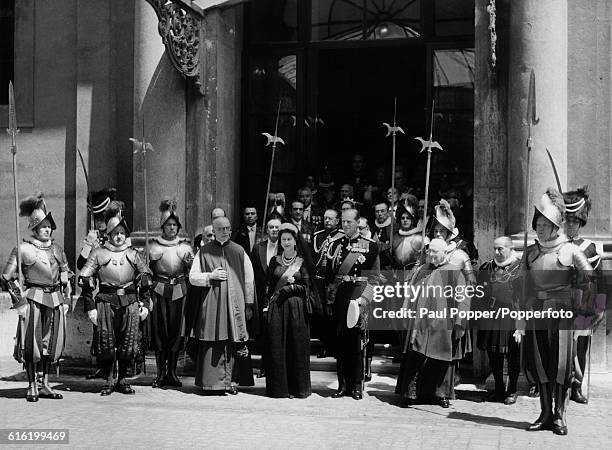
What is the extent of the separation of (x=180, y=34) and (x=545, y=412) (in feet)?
19.8

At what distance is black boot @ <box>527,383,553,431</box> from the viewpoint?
841 centimetres

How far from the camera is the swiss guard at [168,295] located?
1061 cm

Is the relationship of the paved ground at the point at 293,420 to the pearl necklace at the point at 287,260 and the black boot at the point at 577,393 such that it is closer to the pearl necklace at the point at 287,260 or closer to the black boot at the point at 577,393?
the black boot at the point at 577,393

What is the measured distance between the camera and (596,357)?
34.8ft

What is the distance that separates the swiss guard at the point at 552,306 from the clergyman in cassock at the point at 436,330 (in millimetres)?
1033

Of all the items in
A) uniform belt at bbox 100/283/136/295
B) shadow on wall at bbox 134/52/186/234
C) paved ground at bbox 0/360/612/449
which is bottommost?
paved ground at bbox 0/360/612/449

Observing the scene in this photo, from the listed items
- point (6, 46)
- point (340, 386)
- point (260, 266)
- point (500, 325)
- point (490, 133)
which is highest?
point (6, 46)

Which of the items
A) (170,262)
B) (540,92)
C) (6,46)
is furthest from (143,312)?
(6,46)

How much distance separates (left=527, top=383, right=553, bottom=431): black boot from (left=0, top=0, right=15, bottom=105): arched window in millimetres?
8264

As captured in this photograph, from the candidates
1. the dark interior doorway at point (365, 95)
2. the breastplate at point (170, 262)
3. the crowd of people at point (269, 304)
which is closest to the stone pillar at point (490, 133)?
the crowd of people at point (269, 304)

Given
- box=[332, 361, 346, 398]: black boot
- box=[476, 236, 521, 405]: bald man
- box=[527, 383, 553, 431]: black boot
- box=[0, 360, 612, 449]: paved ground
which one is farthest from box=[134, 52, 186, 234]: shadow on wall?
box=[527, 383, 553, 431]: black boot

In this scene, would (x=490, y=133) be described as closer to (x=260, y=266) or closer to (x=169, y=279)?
(x=260, y=266)

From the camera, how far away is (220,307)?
10.2 meters

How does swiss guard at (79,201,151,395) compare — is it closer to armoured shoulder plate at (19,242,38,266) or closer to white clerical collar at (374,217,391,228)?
armoured shoulder plate at (19,242,38,266)
